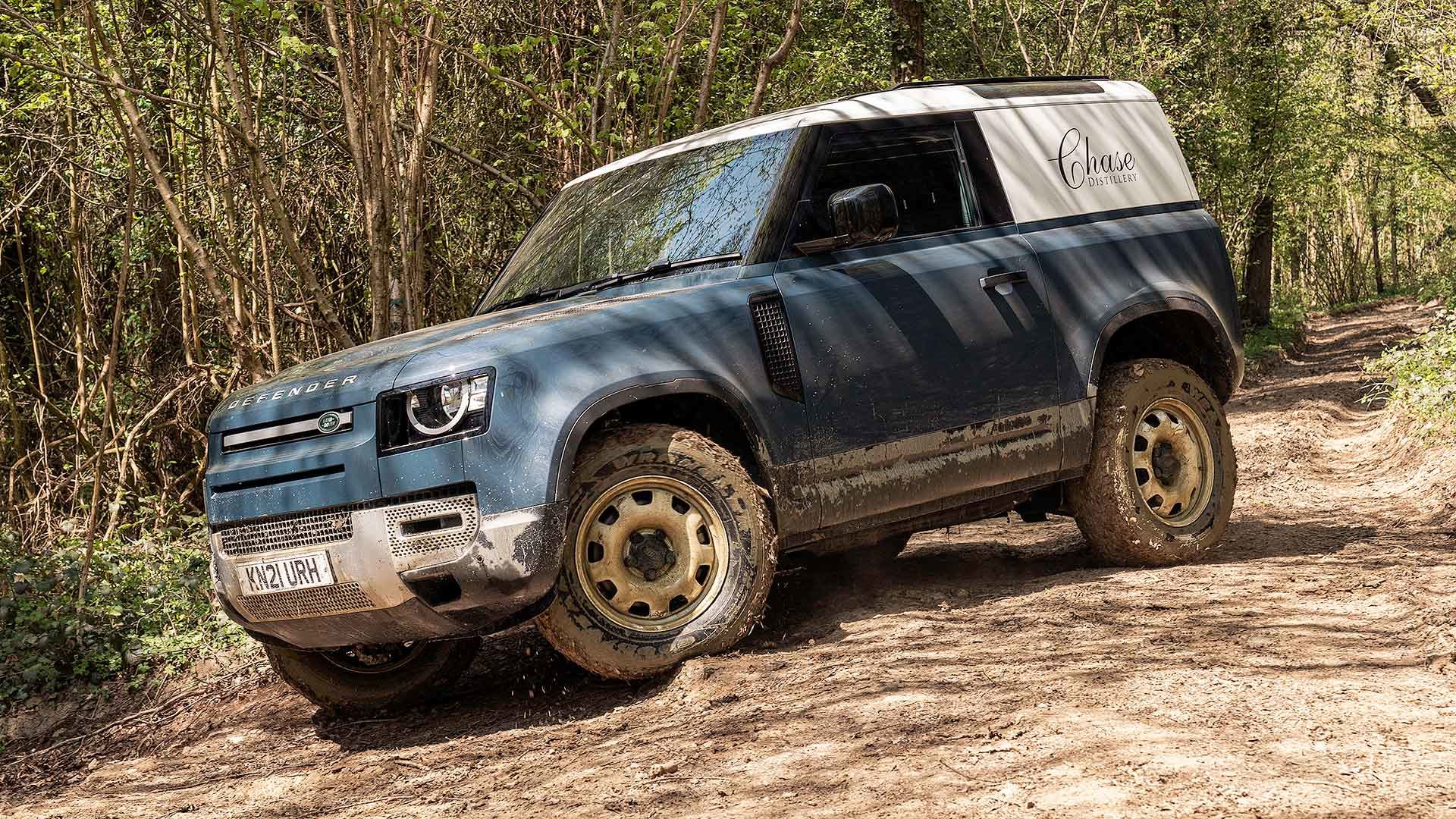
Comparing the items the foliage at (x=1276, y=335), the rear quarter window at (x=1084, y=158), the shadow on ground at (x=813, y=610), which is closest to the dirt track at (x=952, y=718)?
the shadow on ground at (x=813, y=610)

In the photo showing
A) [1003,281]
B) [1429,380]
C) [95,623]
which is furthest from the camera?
[1429,380]

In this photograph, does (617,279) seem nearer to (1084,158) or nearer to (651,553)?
(651,553)

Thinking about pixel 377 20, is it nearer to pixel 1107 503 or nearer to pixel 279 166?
pixel 279 166

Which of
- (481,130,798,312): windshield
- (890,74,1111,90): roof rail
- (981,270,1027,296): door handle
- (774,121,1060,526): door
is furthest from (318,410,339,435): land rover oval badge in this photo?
(890,74,1111,90): roof rail

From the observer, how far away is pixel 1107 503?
6.21m

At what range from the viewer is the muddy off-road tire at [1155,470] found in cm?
623

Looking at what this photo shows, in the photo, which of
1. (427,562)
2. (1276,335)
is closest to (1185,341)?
(427,562)

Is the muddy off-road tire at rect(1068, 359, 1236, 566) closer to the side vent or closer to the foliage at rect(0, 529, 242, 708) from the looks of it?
the side vent

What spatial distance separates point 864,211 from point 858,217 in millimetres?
34

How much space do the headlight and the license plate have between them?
1.52 ft

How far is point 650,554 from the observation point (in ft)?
16.0

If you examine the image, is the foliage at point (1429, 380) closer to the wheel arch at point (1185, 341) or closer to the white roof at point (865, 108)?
the wheel arch at point (1185, 341)

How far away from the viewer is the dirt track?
3.42 meters

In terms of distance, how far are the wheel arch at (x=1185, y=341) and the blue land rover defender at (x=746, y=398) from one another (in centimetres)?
2
